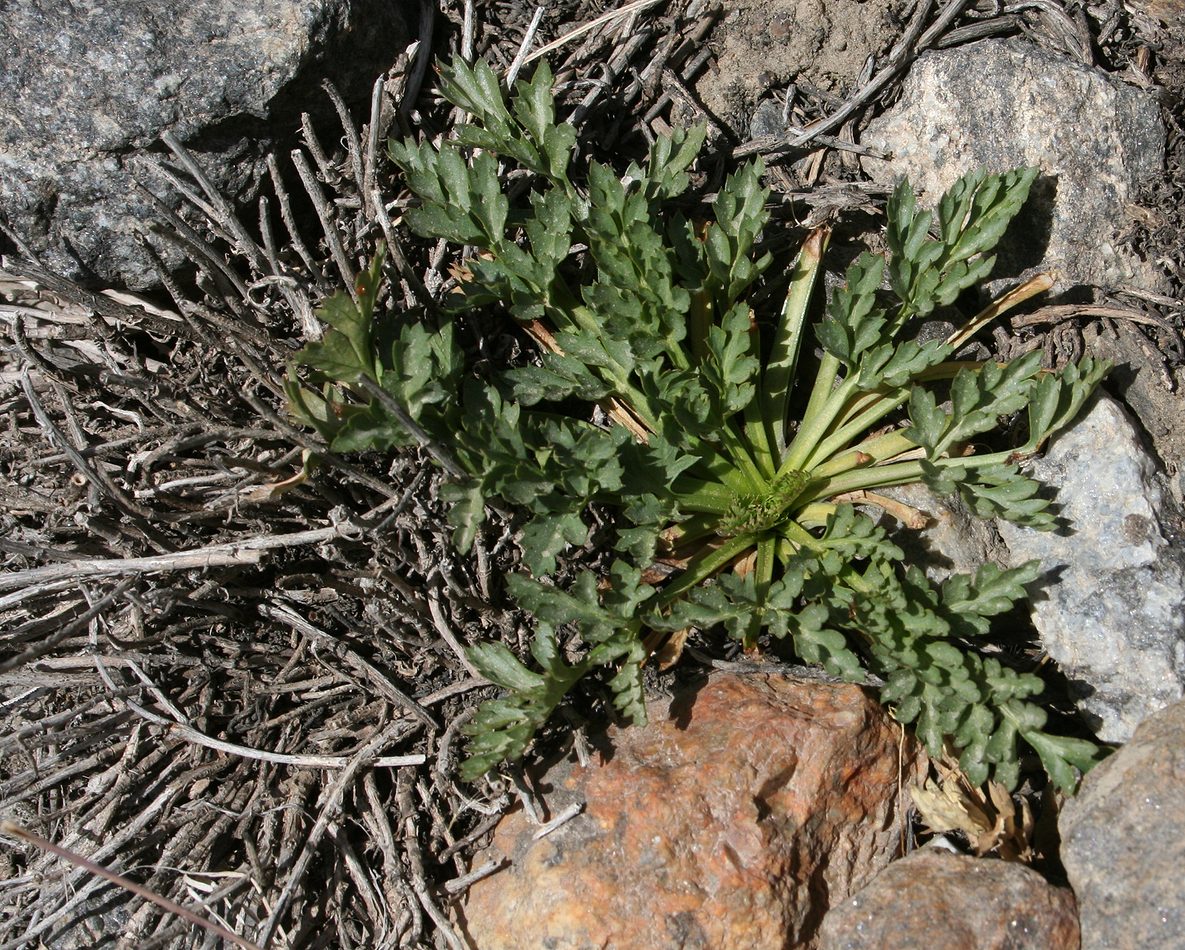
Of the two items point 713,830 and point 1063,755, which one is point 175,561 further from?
point 1063,755

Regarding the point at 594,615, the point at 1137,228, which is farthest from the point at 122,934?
the point at 1137,228

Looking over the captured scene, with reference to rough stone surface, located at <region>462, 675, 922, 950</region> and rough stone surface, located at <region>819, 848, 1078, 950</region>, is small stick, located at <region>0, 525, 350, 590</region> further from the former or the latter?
rough stone surface, located at <region>819, 848, 1078, 950</region>

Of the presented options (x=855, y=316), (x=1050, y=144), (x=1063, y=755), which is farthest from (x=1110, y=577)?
(x=1050, y=144)

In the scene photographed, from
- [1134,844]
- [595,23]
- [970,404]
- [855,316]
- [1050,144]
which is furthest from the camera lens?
A: [595,23]

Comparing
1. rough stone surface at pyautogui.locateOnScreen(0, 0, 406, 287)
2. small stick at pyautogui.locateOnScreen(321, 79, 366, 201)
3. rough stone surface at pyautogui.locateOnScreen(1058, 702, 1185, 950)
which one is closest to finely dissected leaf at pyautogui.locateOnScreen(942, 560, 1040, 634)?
rough stone surface at pyautogui.locateOnScreen(1058, 702, 1185, 950)

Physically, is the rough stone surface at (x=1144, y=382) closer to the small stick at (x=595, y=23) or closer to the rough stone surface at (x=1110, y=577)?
the rough stone surface at (x=1110, y=577)

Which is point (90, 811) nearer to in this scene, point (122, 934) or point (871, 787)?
point (122, 934)

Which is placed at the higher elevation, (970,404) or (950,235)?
(950,235)
